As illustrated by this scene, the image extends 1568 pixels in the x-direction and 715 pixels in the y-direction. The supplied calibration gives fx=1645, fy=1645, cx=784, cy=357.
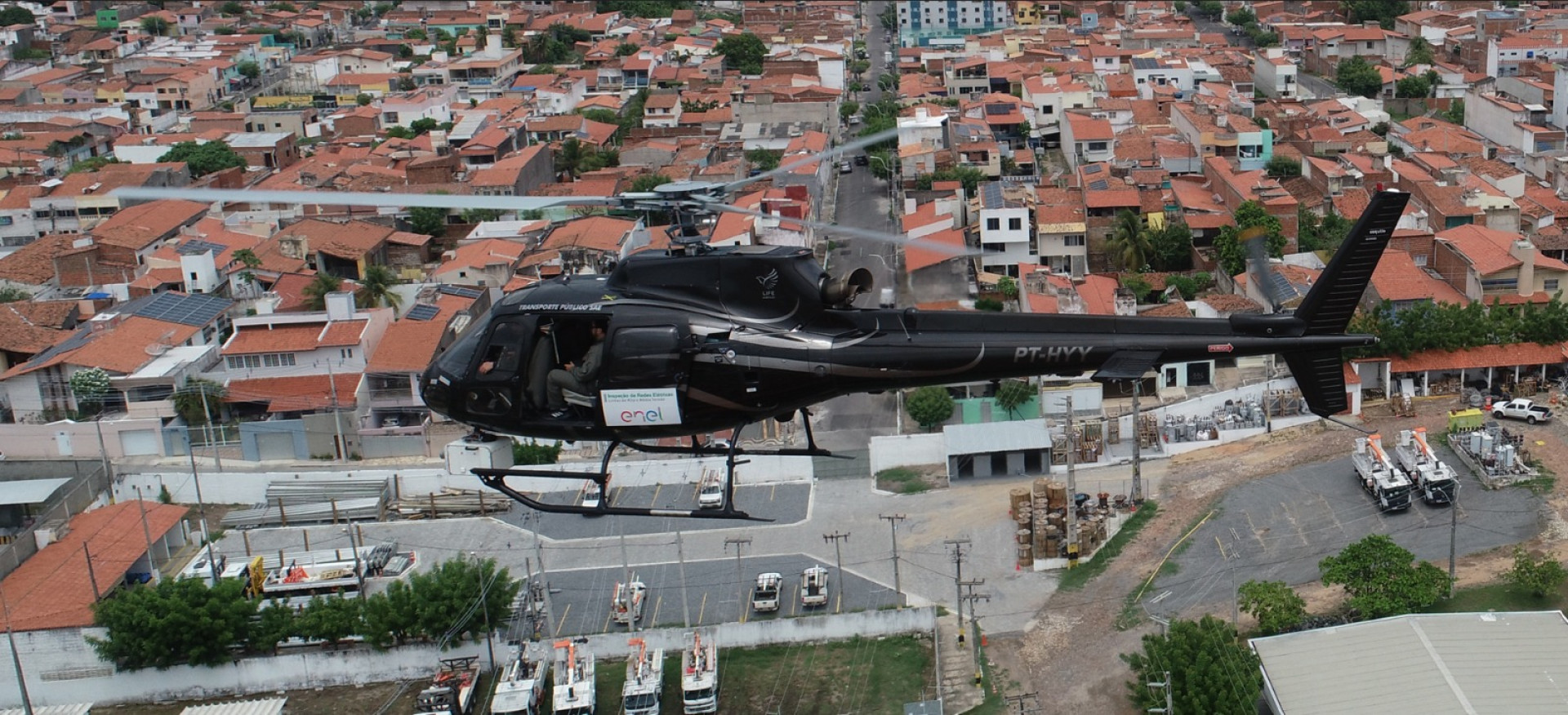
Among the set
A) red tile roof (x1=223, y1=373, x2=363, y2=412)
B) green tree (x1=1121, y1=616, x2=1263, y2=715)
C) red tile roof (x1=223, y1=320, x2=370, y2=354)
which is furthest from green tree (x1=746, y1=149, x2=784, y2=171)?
green tree (x1=1121, y1=616, x2=1263, y2=715)

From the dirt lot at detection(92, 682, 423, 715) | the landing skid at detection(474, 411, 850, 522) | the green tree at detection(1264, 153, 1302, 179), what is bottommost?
the dirt lot at detection(92, 682, 423, 715)

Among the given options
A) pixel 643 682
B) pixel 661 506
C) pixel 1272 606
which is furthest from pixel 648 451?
pixel 661 506

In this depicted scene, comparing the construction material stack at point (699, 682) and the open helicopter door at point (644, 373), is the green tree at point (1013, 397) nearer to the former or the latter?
the construction material stack at point (699, 682)

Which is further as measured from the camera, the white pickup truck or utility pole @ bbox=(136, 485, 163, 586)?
the white pickup truck

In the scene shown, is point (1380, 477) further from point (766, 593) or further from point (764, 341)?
point (764, 341)

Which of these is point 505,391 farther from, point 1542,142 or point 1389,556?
point 1542,142

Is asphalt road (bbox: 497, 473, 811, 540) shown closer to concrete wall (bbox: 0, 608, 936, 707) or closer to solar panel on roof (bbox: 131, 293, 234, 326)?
concrete wall (bbox: 0, 608, 936, 707)

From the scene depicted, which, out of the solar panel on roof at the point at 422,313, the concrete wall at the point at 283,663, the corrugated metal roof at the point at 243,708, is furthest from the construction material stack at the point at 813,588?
the solar panel on roof at the point at 422,313
